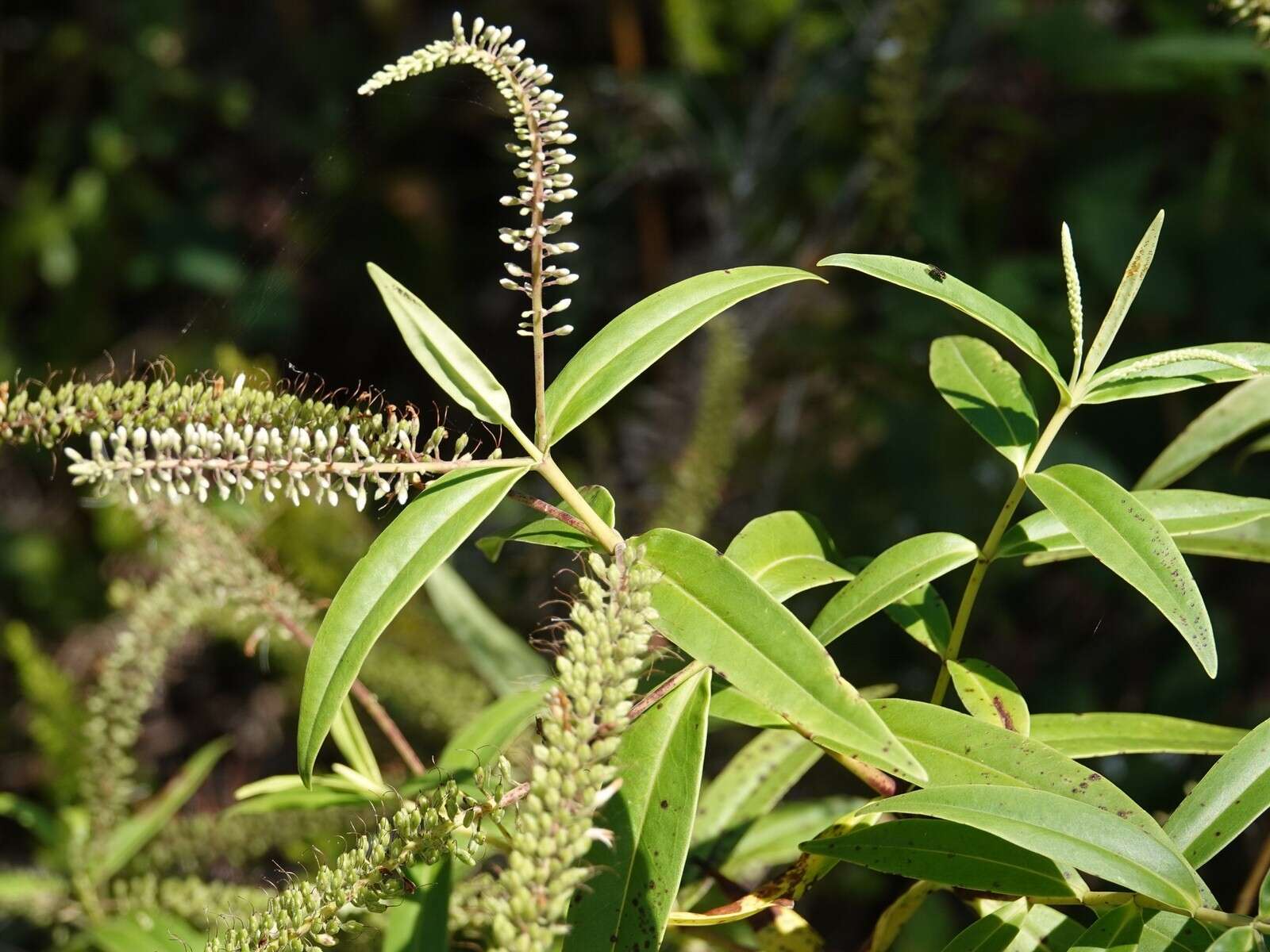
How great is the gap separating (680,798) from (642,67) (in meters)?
3.41

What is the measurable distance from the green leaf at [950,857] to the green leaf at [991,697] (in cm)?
10

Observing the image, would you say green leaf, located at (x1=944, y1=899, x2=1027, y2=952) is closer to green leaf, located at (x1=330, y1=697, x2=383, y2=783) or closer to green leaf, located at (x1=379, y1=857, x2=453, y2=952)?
green leaf, located at (x1=379, y1=857, x2=453, y2=952)

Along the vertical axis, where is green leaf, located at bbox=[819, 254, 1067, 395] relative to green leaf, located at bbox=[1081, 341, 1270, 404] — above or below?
above

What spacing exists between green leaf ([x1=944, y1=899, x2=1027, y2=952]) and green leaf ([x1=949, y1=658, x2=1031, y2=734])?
143 mm

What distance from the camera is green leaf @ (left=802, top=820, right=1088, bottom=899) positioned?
0.89m

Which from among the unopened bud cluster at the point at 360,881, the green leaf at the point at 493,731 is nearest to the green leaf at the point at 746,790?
the green leaf at the point at 493,731

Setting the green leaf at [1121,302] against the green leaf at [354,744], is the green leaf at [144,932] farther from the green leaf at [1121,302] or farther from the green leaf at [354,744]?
the green leaf at [1121,302]

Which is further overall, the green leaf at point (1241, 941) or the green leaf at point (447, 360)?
the green leaf at point (447, 360)

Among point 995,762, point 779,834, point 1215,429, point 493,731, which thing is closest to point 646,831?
point 995,762

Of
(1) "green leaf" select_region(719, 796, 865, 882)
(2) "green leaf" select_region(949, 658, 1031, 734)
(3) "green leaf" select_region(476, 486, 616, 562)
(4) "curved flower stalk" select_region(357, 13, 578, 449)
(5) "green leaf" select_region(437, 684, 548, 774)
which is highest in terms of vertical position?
(4) "curved flower stalk" select_region(357, 13, 578, 449)

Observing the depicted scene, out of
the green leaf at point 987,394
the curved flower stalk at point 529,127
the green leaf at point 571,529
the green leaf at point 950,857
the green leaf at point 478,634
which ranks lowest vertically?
the green leaf at point 478,634

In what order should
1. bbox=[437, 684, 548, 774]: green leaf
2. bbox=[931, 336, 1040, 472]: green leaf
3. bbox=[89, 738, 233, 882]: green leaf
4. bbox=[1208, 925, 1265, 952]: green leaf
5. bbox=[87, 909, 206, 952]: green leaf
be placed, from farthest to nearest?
1. bbox=[89, 738, 233, 882]: green leaf
2. bbox=[87, 909, 206, 952]: green leaf
3. bbox=[437, 684, 548, 774]: green leaf
4. bbox=[931, 336, 1040, 472]: green leaf
5. bbox=[1208, 925, 1265, 952]: green leaf

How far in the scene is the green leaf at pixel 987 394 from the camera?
1.01 m

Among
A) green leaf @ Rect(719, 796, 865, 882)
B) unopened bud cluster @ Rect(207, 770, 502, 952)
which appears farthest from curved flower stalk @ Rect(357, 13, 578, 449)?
green leaf @ Rect(719, 796, 865, 882)
